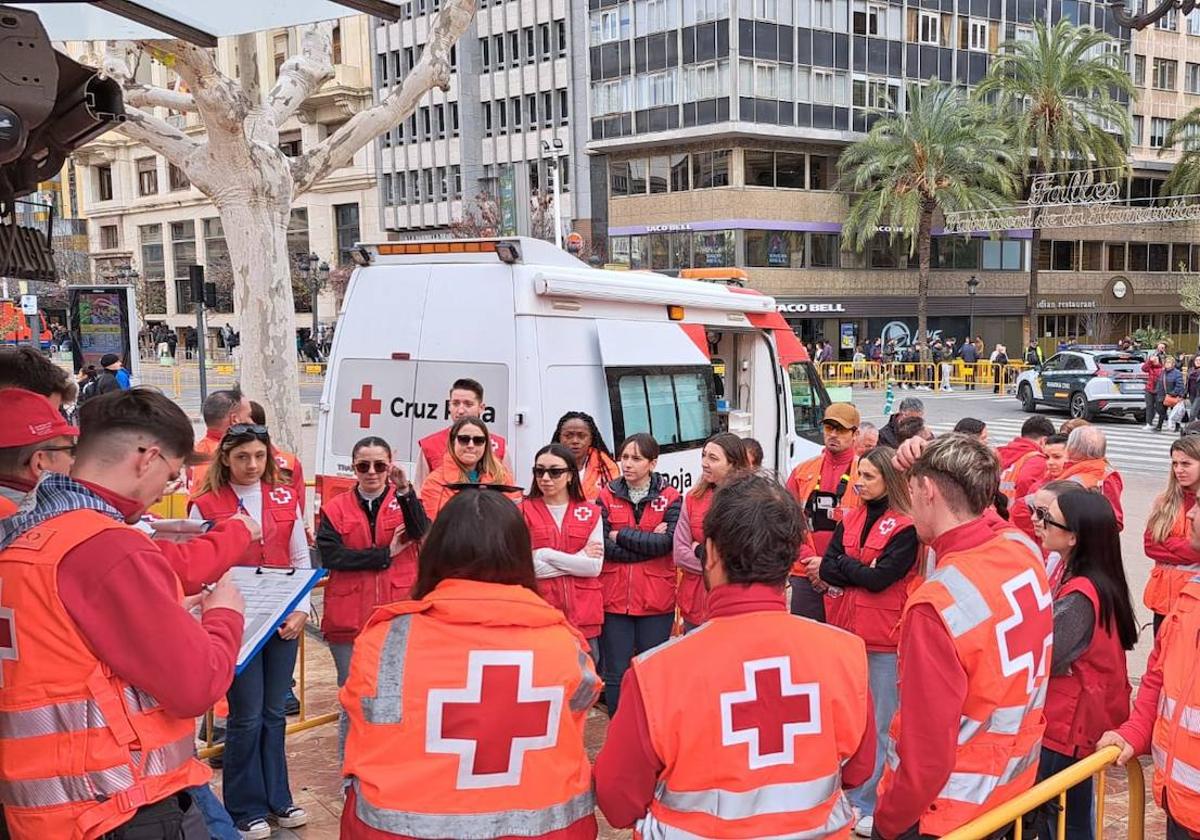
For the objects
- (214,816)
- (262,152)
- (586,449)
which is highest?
(262,152)

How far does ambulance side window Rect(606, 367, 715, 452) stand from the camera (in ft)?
Answer: 25.3

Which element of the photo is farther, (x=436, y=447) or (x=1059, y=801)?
(x=436, y=447)

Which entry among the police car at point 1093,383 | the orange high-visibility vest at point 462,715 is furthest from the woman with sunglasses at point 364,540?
the police car at point 1093,383

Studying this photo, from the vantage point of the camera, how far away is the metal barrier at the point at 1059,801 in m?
2.83

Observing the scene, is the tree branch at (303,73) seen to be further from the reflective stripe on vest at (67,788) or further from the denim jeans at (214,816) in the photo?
the reflective stripe on vest at (67,788)

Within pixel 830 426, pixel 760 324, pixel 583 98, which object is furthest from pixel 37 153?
pixel 583 98

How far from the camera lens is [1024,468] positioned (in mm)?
7336

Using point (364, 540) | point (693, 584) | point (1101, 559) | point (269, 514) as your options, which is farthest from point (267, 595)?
point (1101, 559)

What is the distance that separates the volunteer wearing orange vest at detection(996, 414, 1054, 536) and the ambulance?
95.8 inches

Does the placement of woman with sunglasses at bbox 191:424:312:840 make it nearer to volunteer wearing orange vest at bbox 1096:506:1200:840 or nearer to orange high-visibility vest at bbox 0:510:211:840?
orange high-visibility vest at bbox 0:510:211:840

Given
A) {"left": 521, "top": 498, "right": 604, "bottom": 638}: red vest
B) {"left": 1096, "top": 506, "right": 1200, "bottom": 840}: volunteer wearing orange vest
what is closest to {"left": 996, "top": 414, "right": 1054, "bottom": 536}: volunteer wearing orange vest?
{"left": 521, "top": 498, "right": 604, "bottom": 638}: red vest

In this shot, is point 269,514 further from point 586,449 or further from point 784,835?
point 784,835

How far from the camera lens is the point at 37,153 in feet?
13.2

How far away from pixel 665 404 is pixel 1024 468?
8.78 feet
